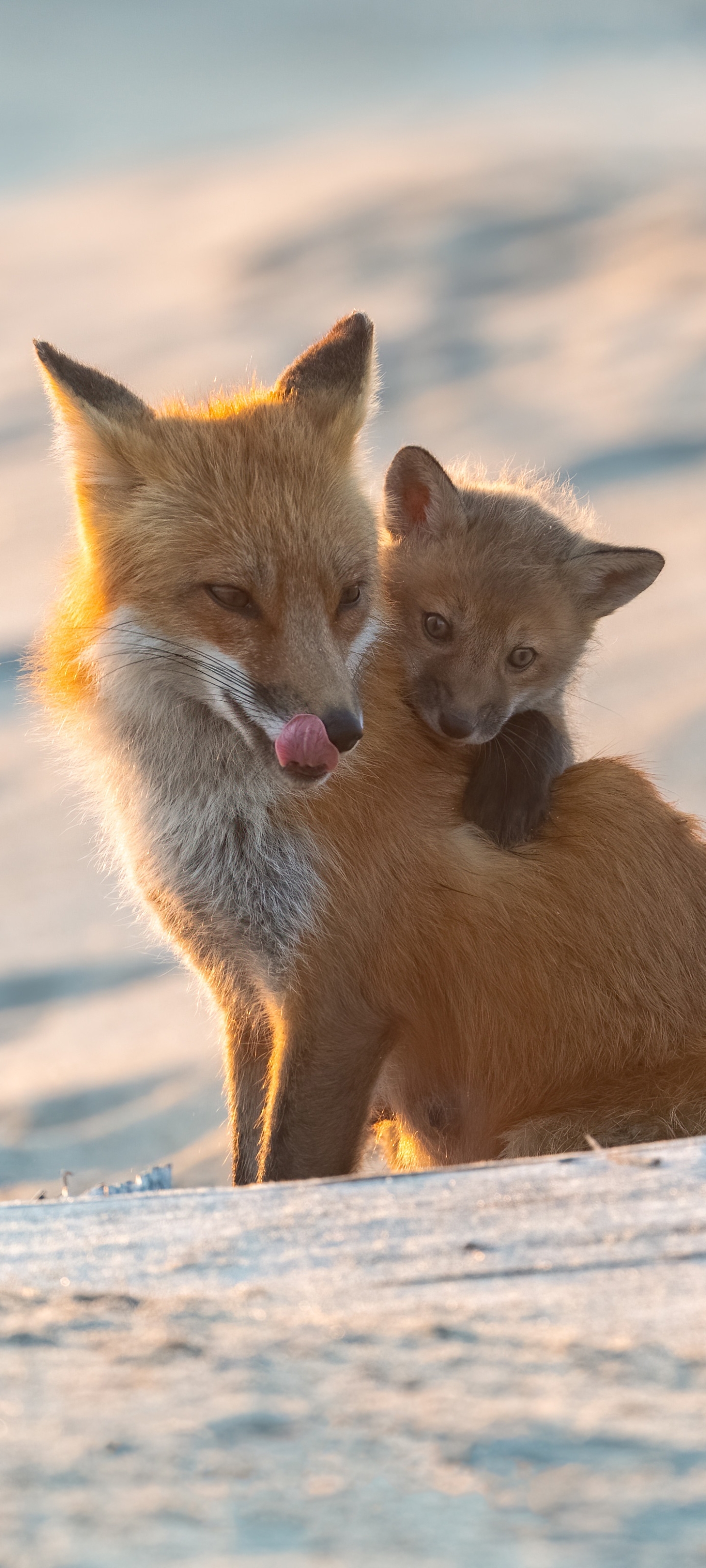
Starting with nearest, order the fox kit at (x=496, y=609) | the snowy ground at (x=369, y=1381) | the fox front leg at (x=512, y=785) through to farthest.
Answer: the snowy ground at (x=369, y=1381) → the fox front leg at (x=512, y=785) → the fox kit at (x=496, y=609)

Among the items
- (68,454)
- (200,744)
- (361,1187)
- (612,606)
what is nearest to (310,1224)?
(361,1187)

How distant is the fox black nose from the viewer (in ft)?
9.33

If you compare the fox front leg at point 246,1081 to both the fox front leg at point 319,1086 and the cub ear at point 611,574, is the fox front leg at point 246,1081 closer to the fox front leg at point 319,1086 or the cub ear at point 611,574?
the fox front leg at point 319,1086

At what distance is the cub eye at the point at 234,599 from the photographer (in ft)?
10.0

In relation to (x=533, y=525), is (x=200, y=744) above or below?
below

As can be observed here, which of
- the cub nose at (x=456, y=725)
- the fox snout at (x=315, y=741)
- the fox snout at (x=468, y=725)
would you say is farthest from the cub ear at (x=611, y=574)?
the fox snout at (x=315, y=741)

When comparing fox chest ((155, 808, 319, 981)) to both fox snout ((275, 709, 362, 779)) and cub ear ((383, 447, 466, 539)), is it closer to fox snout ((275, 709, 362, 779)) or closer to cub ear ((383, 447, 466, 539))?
fox snout ((275, 709, 362, 779))

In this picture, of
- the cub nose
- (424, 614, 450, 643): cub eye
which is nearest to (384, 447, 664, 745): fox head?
(424, 614, 450, 643): cub eye

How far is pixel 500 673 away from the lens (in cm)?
394

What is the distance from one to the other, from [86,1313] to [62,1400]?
0.24 metres

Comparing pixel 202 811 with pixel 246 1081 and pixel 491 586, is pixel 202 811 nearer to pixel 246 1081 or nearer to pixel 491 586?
pixel 246 1081

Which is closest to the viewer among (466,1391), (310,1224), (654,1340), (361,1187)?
(466,1391)

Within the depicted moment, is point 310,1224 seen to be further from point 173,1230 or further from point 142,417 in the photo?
point 142,417

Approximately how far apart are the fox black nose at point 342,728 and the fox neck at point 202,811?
15.6 inches
